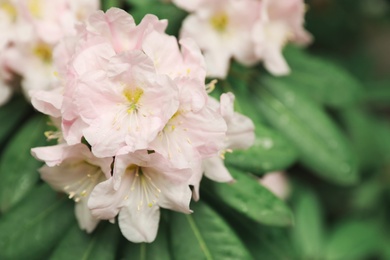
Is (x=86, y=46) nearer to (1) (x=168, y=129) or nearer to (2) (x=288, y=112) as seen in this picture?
(1) (x=168, y=129)

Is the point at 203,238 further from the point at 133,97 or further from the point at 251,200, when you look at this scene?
the point at 133,97

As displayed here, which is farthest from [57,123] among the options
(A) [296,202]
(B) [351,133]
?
(B) [351,133]

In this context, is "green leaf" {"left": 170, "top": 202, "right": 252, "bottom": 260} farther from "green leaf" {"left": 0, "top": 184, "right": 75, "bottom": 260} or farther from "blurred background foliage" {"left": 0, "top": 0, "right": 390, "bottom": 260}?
"green leaf" {"left": 0, "top": 184, "right": 75, "bottom": 260}

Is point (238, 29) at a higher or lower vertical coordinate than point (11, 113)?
higher

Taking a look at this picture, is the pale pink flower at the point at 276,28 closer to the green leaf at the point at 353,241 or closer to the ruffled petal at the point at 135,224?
the ruffled petal at the point at 135,224

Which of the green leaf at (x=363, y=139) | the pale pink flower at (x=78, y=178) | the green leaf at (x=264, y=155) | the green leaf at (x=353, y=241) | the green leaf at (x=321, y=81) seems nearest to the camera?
the pale pink flower at (x=78, y=178)

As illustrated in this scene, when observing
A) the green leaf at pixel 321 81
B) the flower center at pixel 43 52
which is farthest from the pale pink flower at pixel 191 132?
the green leaf at pixel 321 81

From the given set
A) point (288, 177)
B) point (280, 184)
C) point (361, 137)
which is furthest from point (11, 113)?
point (361, 137)
